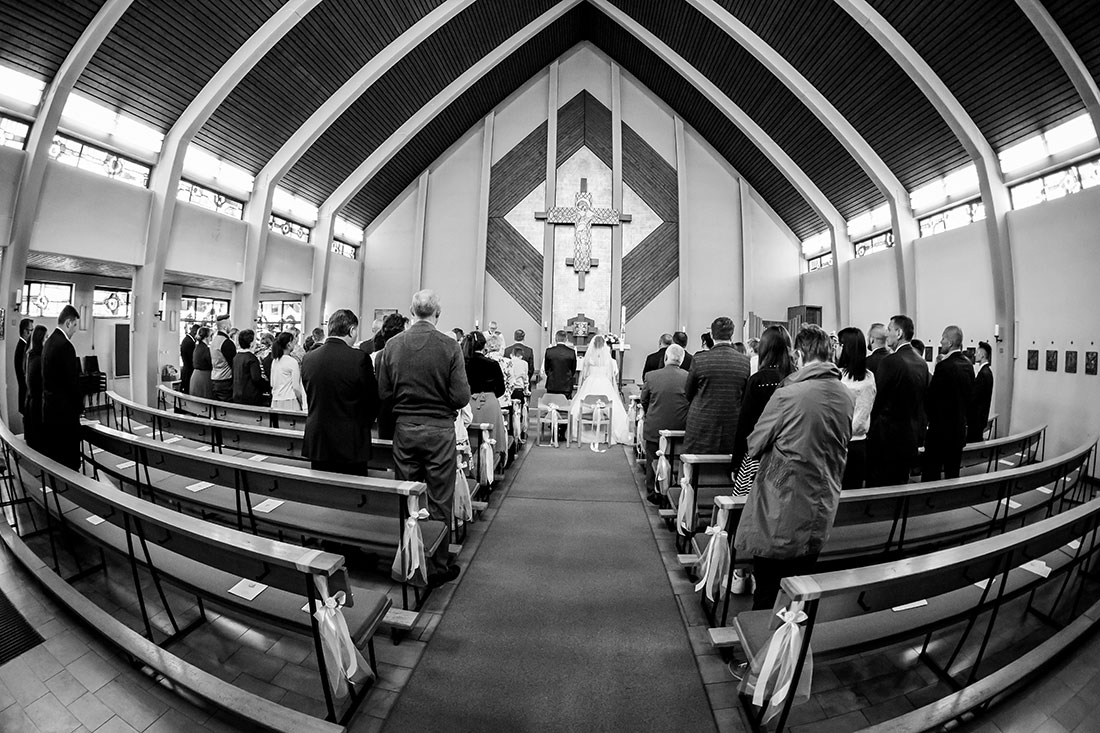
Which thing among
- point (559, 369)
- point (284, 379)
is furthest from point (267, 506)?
point (559, 369)

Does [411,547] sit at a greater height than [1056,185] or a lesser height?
lesser

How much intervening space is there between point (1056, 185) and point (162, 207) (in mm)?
13505

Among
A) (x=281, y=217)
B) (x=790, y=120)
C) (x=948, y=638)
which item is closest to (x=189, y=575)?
(x=948, y=638)

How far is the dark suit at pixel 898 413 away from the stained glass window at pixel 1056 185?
5655 mm

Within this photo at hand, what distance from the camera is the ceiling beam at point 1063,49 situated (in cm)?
553

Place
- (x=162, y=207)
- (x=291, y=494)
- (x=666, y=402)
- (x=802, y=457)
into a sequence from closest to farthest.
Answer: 1. (x=802, y=457)
2. (x=291, y=494)
3. (x=666, y=402)
4. (x=162, y=207)

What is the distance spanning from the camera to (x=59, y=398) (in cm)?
360

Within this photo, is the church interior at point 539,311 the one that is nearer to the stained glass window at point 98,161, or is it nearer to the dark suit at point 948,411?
the stained glass window at point 98,161

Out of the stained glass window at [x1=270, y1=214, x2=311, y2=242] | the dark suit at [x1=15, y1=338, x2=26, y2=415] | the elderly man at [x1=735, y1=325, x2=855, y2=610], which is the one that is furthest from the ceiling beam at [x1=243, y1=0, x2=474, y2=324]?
the elderly man at [x1=735, y1=325, x2=855, y2=610]

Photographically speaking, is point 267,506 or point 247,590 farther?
point 267,506

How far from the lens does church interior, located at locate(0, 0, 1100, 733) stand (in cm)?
191

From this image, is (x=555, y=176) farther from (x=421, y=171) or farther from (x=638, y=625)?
(x=638, y=625)

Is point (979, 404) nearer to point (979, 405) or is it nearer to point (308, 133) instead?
point (979, 405)

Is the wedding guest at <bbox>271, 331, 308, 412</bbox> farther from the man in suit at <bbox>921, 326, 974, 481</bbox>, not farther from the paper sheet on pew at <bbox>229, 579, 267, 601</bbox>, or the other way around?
the man in suit at <bbox>921, 326, 974, 481</bbox>
